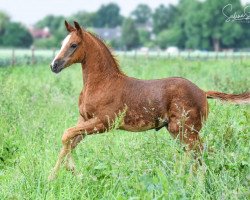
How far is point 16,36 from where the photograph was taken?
330 feet

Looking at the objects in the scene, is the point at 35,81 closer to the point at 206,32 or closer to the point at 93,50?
the point at 93,50

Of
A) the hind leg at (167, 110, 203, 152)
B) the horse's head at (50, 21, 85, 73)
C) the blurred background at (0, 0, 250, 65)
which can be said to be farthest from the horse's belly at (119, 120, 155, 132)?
the blurred background at (0, 0, 250, 65)

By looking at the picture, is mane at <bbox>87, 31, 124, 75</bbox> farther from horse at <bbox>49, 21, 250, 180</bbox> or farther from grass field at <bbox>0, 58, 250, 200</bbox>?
grass field at <bbox>0, 58, 250, 200</bbox>

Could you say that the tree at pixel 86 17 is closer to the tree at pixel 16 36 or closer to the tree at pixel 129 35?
the tree at pixel 129 35

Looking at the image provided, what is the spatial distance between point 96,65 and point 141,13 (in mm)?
185375

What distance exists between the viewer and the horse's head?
860 cm

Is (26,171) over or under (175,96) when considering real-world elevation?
under

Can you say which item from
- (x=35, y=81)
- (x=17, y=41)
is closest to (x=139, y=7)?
(x=17, y=41)

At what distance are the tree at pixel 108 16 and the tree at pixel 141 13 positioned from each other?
40.3ft

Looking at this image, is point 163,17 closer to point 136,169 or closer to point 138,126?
point 138,126

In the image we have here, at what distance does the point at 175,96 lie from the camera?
8609mm

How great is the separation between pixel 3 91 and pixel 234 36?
319 ft

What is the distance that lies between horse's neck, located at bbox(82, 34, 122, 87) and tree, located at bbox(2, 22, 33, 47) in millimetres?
89617

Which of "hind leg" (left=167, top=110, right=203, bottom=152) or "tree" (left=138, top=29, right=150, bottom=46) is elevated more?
"hind leg" (left=167, top=110, right=203, bottom=152)
